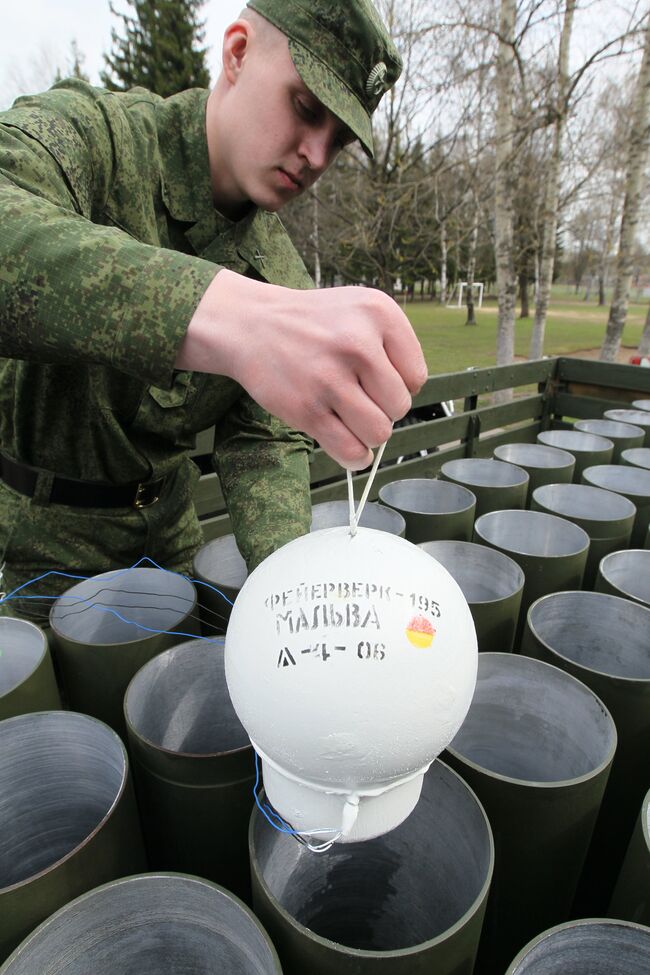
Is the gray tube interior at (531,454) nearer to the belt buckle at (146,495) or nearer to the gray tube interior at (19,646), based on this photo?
A: the belt buckle at (146,495)

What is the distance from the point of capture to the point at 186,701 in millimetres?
1674

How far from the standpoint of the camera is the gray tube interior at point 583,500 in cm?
269

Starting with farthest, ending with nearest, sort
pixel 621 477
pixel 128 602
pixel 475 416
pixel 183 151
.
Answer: pixel 475 416 → pixel 621 477 → pixel 128 602 → pixel 183 151

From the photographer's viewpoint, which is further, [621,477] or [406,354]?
[621,477]

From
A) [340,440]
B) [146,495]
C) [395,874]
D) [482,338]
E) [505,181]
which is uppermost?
[505,181]

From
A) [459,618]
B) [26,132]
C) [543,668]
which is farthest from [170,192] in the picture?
[543,668]

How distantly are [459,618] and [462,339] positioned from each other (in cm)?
1924

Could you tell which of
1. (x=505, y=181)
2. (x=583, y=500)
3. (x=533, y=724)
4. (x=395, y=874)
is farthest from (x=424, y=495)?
(x=505, y=181)

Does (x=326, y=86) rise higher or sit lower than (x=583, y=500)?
higher

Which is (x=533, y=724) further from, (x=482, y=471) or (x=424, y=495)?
(x=482, y=471)

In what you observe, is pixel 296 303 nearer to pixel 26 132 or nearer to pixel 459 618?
pixel 459 618

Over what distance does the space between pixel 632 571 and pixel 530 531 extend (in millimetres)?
454

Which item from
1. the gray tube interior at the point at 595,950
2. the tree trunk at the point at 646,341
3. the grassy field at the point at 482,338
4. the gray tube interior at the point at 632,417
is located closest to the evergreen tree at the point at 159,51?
the grassy field at the point at 482,338

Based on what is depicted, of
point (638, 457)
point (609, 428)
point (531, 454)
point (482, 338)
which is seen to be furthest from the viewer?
point (482, 338)
